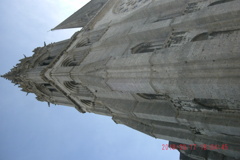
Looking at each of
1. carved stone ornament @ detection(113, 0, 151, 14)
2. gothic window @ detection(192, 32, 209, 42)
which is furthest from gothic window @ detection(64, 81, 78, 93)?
gothic window @ detection(192, 32, 209, 42)

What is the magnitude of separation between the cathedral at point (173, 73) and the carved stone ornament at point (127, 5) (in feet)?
0.37

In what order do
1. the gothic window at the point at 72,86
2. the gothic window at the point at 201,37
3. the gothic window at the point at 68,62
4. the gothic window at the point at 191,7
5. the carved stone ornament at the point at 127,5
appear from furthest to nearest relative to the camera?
the gothic window at the point at 72,86
the gothic window at the point at 68,62
the carved stone ornament at the point at 127,5
the gothic window at the point at 191,7
the gothic window at the point at 201,37

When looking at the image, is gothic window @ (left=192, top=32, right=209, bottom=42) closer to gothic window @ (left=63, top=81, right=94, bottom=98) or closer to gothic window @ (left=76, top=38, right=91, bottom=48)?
gothic window @ (left=63, top=81, right=94, bottom=98)

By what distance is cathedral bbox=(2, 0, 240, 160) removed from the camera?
846 cm

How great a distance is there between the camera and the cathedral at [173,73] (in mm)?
8461

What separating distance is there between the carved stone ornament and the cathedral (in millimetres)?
114

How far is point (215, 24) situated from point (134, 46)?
4861 millimetres

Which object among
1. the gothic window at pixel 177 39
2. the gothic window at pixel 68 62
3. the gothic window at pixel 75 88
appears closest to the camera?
the gothic window at pixel 177 39

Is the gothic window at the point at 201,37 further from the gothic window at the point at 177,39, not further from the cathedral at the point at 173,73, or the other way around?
the gothic window at the point at 177,39

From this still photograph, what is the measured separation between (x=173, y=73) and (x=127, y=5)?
12280 millimetres

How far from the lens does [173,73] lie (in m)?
9.39

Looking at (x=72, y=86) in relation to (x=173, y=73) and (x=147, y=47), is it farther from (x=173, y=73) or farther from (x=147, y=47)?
(x=173, y=73)

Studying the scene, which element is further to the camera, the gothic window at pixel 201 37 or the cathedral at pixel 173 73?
the gothic window at pixel 201 37

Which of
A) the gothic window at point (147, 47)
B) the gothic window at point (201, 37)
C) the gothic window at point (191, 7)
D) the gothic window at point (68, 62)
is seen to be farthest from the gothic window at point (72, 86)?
the gothic window at point (201, 37)
